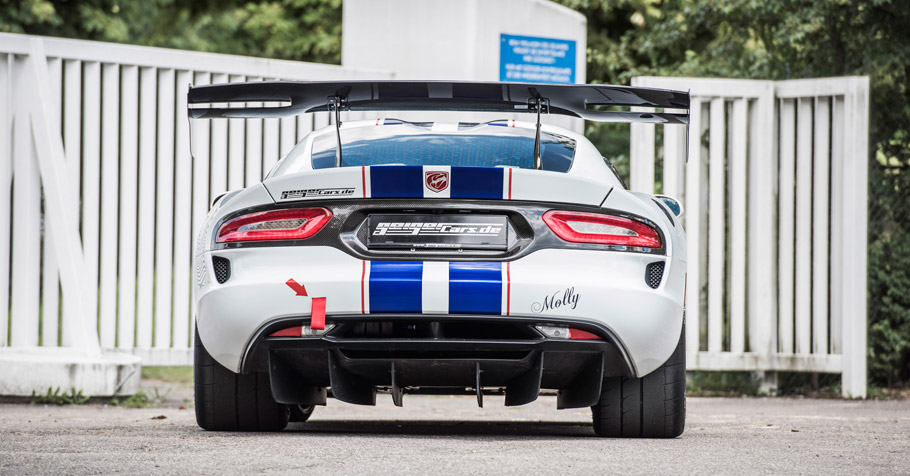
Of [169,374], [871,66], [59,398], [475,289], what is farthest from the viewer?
[169,374]

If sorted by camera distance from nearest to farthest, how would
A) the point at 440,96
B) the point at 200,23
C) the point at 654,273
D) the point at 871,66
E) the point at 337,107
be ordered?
the point at 654,273
the point at 440,96
the point at 337,107
the point at 871,66
the point at 200,23

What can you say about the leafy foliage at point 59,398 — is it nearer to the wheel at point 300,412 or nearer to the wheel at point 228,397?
the wheel at point 300,412

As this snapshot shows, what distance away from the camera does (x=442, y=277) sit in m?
4.48

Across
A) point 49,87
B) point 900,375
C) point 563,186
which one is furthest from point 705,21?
point 563,186

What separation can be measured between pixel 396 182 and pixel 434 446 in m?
0.98

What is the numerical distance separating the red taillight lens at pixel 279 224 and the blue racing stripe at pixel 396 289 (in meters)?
0.30

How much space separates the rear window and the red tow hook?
774 mm

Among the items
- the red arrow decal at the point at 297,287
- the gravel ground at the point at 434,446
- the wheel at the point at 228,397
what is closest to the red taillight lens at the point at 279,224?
the red arrow decal at the point at 297,287

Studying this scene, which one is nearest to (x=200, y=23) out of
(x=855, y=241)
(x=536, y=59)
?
(x=536, y=59)

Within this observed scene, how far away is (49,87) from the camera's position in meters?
8.09

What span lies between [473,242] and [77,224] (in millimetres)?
4360

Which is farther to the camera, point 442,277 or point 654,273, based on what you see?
point 654,273

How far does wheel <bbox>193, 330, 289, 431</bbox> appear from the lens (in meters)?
5.09

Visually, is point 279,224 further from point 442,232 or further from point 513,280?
point 513,280
